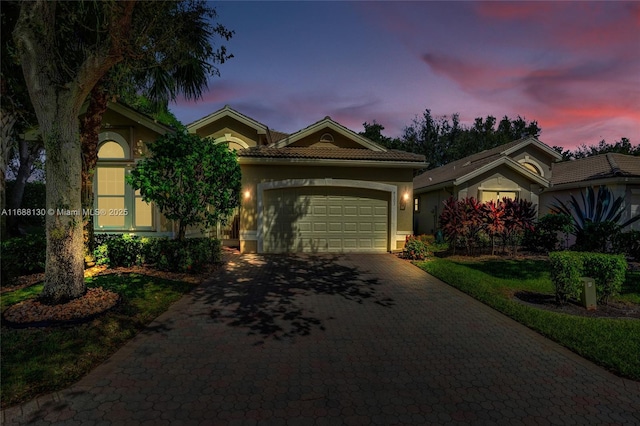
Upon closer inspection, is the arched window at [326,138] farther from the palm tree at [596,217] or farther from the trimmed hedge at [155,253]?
the palm tree at [596,217]

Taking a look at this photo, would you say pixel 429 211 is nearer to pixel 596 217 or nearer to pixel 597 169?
pixel 597 169

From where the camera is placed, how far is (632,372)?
4.10m

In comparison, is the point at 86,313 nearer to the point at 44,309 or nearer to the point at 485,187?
the point at 44,309

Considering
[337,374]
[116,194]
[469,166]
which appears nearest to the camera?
[337,374]

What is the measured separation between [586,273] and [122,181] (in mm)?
13734

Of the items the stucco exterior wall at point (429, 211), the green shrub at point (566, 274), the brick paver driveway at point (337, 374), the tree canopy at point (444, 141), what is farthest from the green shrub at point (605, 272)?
the tree canopy at point (444, 141)

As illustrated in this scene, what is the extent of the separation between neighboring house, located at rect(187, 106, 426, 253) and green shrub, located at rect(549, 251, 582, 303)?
703 centimetres

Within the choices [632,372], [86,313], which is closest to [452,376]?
[632,372]

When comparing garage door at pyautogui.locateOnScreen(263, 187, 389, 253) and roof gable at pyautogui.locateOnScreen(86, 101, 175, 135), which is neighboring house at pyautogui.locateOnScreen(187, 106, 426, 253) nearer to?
garage door at pyautogui.locateOnScreen(263, 187, 389, 253)

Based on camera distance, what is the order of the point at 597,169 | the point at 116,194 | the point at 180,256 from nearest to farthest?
the point at 180,256
the point at 116,194
the point at 597,169

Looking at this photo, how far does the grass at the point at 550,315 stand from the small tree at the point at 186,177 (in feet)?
22.4

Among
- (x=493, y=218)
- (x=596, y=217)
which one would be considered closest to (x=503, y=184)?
(x=493, y=218)

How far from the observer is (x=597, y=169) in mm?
17703

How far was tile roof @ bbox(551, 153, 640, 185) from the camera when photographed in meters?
16.2
